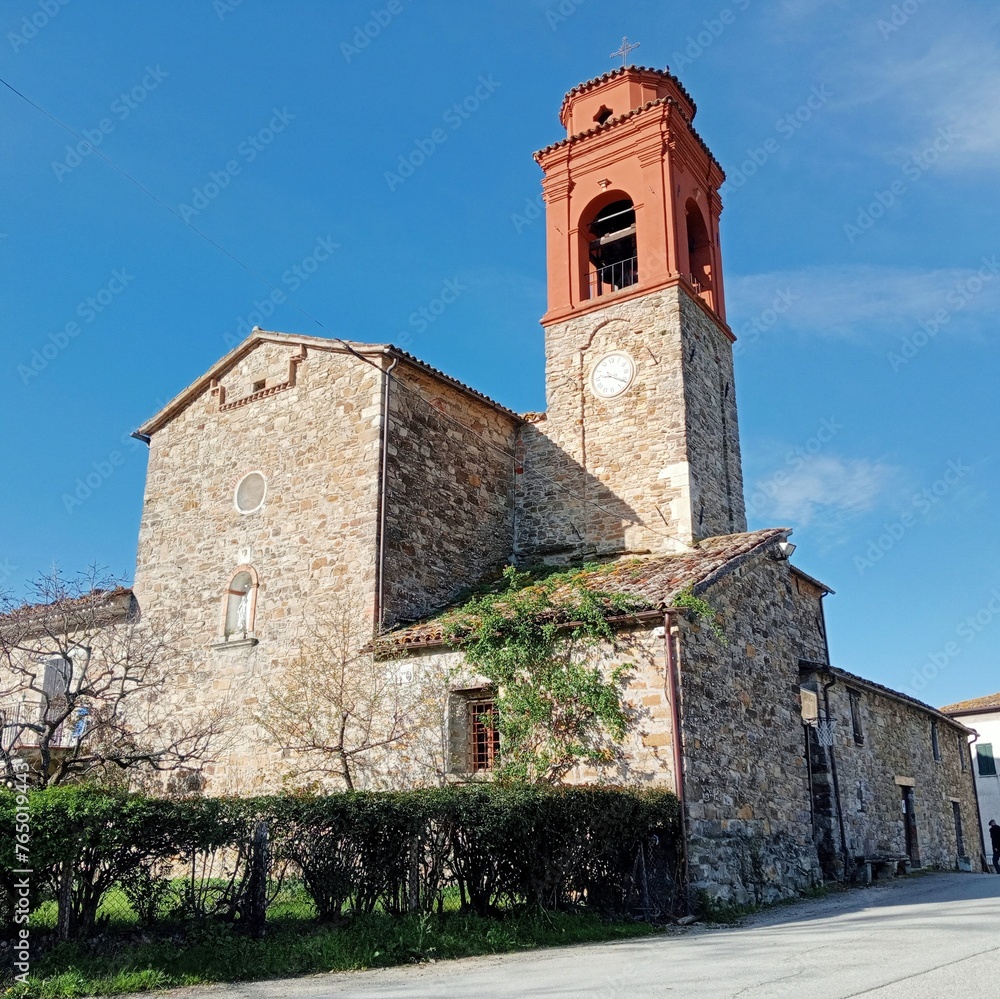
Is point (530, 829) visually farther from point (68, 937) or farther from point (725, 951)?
point (68, 937)

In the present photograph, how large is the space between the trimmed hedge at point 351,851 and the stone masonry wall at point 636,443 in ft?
23.6

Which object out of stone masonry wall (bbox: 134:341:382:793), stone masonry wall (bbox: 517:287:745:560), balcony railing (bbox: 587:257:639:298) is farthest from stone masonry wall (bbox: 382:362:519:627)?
balcony railing (bbox: 587:257:639:298)

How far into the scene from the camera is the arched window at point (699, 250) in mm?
20078

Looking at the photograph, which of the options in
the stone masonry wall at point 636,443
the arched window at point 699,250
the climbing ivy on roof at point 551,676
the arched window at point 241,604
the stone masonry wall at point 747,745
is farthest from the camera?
the arched window at point 699,250

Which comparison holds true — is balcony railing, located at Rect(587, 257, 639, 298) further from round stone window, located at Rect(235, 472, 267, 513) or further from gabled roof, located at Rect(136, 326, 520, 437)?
round stone window, located at Rect(235, 472, 267, 513)

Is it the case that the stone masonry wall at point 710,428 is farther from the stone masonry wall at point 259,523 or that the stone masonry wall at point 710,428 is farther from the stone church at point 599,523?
the stone masonry wall at point 259,523

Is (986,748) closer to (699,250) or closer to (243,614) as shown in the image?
(699,250)

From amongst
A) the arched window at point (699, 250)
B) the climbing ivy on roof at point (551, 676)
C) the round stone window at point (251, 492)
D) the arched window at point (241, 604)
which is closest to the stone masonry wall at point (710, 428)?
the arched window at point (699, 250)

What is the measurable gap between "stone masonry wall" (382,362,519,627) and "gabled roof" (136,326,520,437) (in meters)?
0.17

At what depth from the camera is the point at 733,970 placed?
7.21m

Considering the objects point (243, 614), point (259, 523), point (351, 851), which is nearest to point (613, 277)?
point (259, 523)

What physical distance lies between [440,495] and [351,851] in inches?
331

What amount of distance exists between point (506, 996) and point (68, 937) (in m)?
3.57

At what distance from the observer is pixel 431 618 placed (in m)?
14.8
